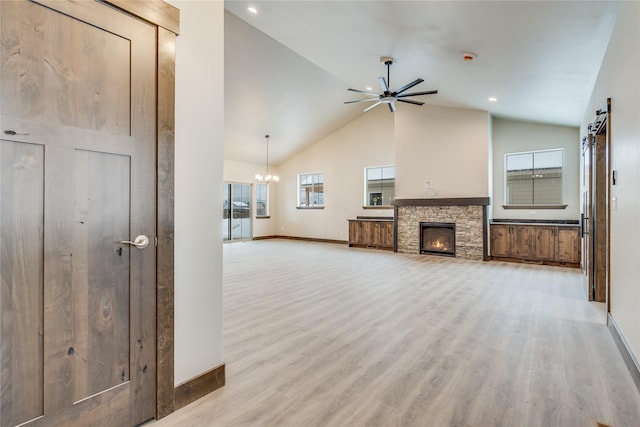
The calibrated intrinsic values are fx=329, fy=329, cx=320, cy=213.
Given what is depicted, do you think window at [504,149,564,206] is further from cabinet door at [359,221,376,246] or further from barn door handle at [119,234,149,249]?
barn door handle at [119,234,149,249]

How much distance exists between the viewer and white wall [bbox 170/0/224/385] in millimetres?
1971

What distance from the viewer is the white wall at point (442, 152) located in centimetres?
776

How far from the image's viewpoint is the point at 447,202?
26.6 feet

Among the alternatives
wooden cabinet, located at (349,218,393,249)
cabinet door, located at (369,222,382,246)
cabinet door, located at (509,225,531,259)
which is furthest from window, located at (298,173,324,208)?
cabinet door, located at (509,225,531,259)

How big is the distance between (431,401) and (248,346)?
155 cm

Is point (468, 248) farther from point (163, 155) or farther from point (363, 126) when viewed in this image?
point (163, 155)

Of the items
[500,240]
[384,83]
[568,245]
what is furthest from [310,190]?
[568,245]

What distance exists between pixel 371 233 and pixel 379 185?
167cm

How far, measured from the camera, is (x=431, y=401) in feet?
6.72

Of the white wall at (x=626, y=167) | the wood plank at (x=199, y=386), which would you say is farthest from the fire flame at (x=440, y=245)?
the wood plank at (x=199, y=386)

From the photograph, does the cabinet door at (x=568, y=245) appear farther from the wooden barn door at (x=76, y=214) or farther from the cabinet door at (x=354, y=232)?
the wooden barn door at (x=76, y=214)

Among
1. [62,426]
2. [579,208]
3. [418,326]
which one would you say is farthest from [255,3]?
[579,208]

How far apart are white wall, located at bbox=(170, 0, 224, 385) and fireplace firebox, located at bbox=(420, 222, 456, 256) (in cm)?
714

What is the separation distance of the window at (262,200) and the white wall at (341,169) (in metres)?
0.78
